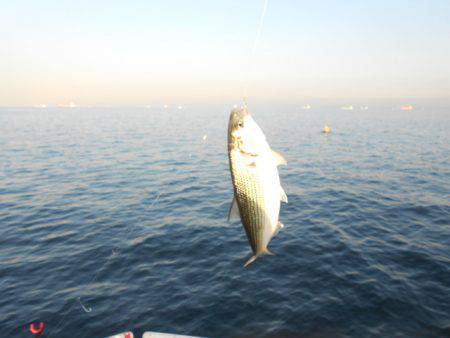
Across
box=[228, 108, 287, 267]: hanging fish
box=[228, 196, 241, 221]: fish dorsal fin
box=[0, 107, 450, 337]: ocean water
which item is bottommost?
box=[0, 107, 450, 337]: ocean water

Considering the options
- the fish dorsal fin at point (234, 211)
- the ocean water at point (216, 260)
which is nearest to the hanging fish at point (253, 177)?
the fish dorsal fin at point (234, 211)

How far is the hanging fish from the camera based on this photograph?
500cm

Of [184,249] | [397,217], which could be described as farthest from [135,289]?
[397,217]

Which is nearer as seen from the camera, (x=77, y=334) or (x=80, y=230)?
(x=77, y=334)

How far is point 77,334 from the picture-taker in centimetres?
1089

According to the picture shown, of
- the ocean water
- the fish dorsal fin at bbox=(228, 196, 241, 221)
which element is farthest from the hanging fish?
the ocean water

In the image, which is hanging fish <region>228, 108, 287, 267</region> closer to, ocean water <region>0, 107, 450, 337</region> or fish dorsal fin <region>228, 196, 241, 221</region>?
fish dorsal fin <region>228, 196, 241, 221</region>

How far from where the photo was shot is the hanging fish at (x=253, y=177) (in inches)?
197

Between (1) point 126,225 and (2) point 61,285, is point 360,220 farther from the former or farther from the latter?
(2) point 61,285

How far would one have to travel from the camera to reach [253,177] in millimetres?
5258

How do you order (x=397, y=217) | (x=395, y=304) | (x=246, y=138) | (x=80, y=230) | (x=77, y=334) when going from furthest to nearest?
1. (x=397, y=217)
2. (x=80, y=230)
3. (x=395, y=304)
4. (x=77, y=334)
5. (x=246, y=138)

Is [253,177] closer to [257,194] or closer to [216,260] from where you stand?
[257,194]

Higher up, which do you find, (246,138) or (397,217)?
(246,138)

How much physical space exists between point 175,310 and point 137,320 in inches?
57.5
